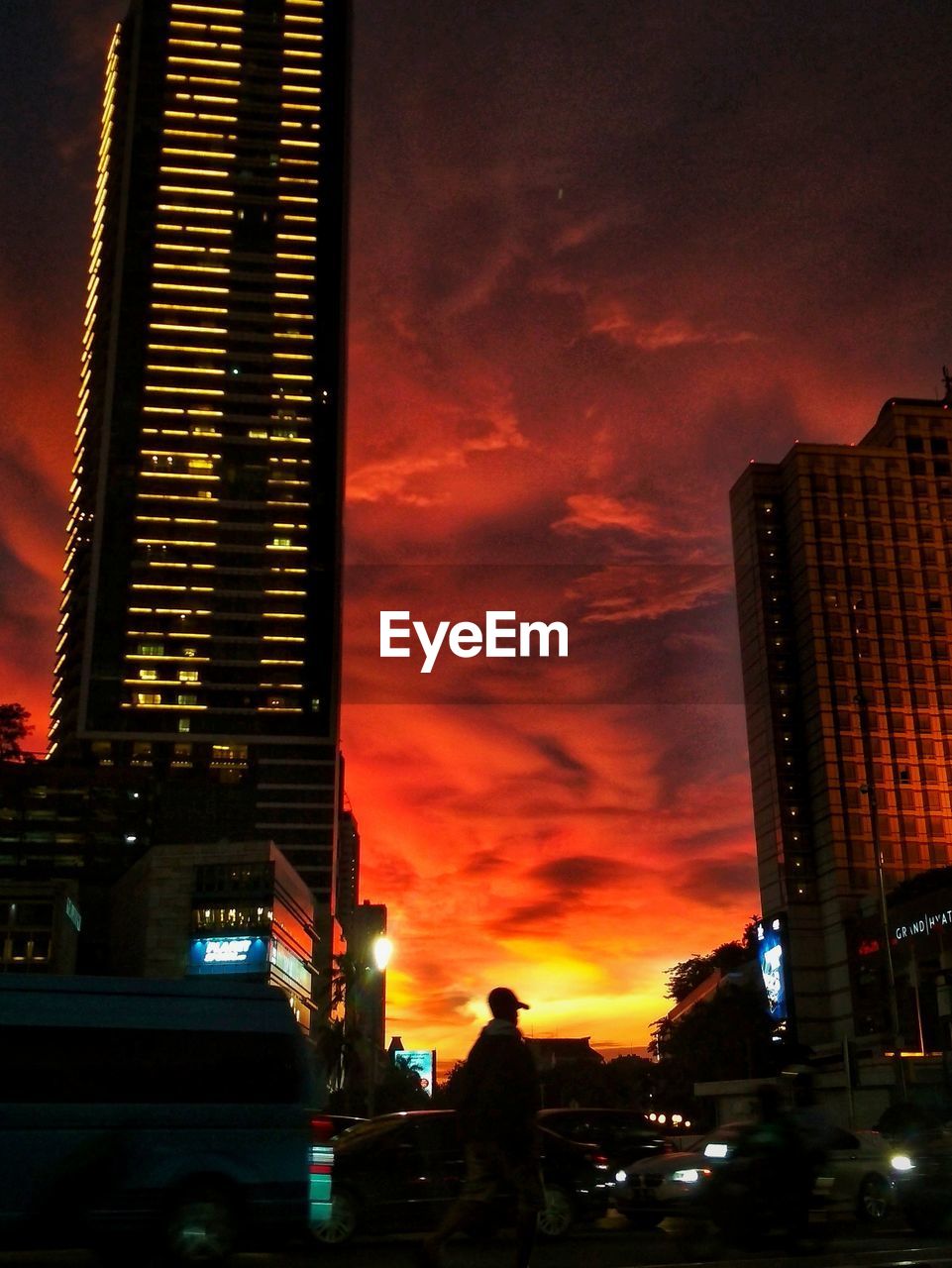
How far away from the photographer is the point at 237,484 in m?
181

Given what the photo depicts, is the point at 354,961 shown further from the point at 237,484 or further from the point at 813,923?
the point at 237,484

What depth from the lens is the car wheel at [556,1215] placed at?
586 inches

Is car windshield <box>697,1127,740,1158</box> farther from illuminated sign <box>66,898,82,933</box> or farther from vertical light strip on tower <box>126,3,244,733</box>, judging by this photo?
vertical light strip on tower <box>126,3,244,733</box>

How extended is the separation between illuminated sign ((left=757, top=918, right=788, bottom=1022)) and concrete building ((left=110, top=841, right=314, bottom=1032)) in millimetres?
36845

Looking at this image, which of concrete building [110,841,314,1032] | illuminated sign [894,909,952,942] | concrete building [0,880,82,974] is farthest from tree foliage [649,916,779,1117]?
concrete building [0,880,82,974]

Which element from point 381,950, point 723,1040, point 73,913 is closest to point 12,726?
point 73,913

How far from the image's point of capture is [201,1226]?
33.3 ft

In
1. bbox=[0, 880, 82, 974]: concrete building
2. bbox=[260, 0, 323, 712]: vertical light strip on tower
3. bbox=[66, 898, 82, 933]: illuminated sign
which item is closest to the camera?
bbox=[0, 880, 82, 974]: concrete building

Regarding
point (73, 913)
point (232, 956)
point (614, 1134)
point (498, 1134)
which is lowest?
point (614, 1134)

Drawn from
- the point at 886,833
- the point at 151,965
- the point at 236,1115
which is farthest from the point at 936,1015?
the point at 236,1115

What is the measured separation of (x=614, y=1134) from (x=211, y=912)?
95912mm

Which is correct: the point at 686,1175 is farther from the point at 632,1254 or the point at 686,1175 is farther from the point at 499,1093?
the point at 499,1093

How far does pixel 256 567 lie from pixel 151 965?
77.8 metres

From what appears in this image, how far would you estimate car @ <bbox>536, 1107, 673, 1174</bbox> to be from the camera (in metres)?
Result: 17.8
